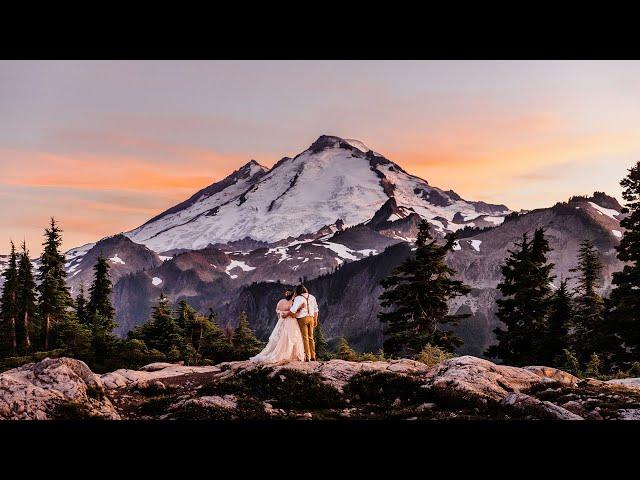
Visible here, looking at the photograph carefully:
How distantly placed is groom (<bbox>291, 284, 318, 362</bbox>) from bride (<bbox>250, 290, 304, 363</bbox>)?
0.65 ft

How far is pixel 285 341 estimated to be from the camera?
57.4 ft

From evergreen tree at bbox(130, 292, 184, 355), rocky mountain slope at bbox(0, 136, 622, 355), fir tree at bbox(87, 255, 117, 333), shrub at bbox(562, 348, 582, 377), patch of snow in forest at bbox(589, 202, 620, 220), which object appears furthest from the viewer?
patch of snow in forest at bbox(589, 202, 620, 220)

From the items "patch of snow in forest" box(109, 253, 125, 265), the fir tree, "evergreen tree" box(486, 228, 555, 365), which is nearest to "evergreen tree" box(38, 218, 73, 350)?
the fir tree

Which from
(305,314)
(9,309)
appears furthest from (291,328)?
(9,309)

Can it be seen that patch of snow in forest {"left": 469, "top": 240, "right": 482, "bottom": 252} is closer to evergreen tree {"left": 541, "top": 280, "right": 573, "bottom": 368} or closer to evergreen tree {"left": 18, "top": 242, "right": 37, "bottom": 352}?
evergreen tree {"left": 541, "top": 280, "right": 573, "bottom": 368}

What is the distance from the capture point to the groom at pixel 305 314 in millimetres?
17266

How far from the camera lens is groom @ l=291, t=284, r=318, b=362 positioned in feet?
56.6

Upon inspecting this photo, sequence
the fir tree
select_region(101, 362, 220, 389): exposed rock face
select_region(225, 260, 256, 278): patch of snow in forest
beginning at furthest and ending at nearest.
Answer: select_region(225, 260, 256, 278): patch of snow in forest, the fir tree, select_region(101, 362, 220, 389): exposed rock face

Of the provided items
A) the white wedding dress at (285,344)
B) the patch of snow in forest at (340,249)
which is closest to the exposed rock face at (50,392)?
the white wedding dress at (285,344)

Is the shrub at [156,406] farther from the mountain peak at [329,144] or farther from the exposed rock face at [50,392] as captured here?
the mountain peak at [329,144]

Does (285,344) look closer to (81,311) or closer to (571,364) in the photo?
(571,364)
